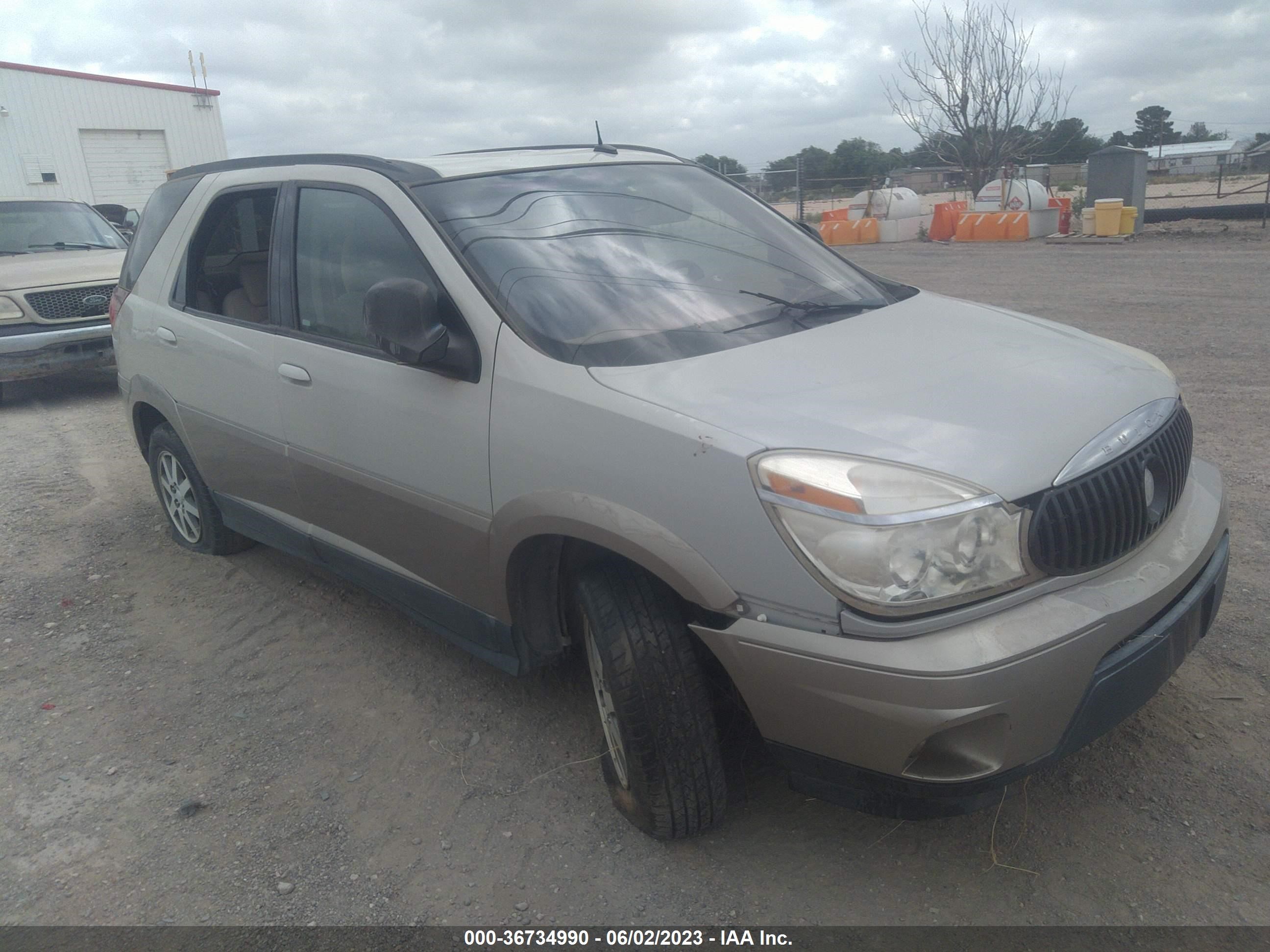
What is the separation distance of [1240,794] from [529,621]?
2053 mm

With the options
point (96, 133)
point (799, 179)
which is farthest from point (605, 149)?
point (96, 133)

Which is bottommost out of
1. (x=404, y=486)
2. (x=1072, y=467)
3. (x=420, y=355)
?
(x=404, y=486)

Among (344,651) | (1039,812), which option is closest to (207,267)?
(344,651)

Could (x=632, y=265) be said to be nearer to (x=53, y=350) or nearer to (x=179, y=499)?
A: (x=179, y=499)

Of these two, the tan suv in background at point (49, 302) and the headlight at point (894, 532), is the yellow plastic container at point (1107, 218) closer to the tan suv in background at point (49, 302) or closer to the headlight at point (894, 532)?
the tan suv in background at point (49, 302)

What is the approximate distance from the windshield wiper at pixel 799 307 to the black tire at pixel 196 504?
2831 mm

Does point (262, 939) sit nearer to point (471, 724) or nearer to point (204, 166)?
point (471, 724)

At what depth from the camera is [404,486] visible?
304cm

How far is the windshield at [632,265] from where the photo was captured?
272 cm

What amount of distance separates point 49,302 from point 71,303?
6.5 inches

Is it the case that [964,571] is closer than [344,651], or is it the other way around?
[964,571]

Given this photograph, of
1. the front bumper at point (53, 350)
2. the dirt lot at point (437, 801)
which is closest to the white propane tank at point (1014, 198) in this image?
the front bumper at point (53, 350)

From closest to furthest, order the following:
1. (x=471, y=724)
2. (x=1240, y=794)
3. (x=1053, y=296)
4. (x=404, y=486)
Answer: (x=1240, y=794) < (x=404, y=486) < (x=471, y=724) < (x=1053, y=296)

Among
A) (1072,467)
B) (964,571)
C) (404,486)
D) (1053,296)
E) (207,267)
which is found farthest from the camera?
(1053,296)
